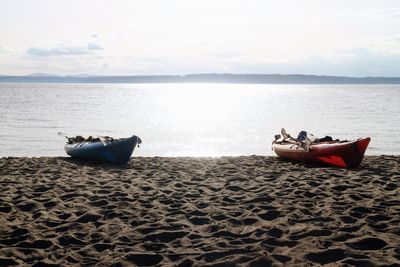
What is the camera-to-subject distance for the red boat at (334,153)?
1110 cm

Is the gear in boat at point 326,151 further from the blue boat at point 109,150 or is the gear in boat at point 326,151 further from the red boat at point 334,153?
the blue boat at point 109,150

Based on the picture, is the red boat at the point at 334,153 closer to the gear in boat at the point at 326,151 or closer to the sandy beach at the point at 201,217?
the gear in boat at the point at 326,151

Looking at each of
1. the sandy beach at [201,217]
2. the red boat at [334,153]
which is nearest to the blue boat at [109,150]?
the sandy beach at [201,217]

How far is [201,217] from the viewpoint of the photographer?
6551mm

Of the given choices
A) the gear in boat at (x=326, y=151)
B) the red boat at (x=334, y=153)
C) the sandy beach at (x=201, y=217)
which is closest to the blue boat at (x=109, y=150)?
the sandy beach at (x=201, y=217)

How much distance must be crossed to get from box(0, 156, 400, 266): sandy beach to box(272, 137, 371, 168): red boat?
550 millimetres

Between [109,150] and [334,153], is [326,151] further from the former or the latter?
[109,150]

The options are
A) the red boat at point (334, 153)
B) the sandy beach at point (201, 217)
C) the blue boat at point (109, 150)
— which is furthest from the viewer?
the blue boat at point (109, 150)

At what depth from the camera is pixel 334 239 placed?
5.43 meters

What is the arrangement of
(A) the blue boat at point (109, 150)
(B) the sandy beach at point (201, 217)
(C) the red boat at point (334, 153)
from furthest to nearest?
1. (A) the blue boat at point (109, 150)
2. (C) the red boat at point (334, 153)
3. (B) the sandy beach at point (201, 217)

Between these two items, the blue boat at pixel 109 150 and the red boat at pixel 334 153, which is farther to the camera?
the blue boat at pixel 109 150

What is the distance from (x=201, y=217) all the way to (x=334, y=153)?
596cm

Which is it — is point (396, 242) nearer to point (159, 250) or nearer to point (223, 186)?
point (159, 250)

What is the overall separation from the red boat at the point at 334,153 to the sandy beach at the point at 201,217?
550 millimetres
